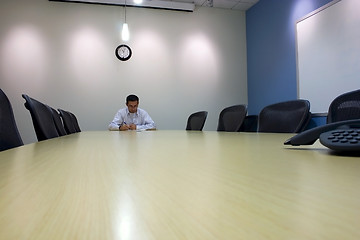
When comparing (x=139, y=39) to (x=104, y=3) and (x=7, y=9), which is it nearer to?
(x=104, y=3)

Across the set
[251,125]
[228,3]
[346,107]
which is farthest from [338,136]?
[228,3]

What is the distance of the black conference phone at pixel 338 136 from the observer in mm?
418

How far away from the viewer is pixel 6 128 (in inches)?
43.5

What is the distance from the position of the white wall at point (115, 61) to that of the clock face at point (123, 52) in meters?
0.08

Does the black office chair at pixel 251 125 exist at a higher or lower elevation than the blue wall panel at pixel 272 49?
lower

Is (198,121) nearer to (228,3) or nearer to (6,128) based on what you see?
(6,128)

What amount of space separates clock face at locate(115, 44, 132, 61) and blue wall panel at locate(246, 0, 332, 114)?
2233 millimetres

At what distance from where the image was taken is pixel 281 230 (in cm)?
12

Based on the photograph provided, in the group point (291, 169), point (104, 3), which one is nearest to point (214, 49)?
point (104, 3)

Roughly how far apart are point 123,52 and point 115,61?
21 cm

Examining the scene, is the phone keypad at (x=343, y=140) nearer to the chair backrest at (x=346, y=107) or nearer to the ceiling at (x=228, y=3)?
the chair backrest at (x=346, y=107)

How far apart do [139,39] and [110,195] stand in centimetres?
462

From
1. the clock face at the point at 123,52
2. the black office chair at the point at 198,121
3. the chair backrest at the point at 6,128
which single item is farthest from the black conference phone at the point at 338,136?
the clock face at the point at 123,52

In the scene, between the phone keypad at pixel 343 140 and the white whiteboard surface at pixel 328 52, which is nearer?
the phone keypad at pixel 343 140
